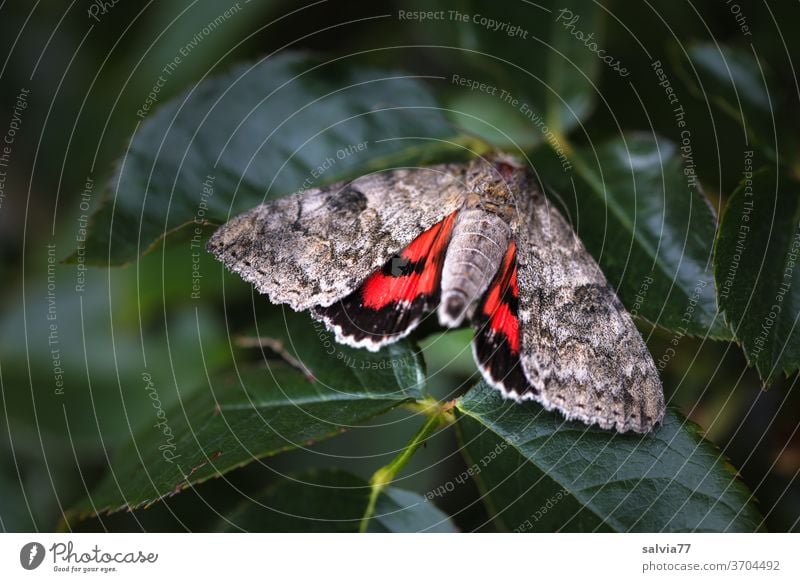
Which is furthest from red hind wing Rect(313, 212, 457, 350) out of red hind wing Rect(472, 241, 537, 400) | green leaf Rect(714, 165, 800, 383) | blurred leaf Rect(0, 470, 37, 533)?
blurred leaf Rect(0, 470, 37, 533)

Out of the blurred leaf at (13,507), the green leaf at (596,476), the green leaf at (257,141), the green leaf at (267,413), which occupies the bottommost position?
Result: the green leaf at (596,476)

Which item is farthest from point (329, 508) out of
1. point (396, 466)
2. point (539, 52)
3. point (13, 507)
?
point (539, 52)

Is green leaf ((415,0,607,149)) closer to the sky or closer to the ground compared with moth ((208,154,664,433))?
closer to the sky

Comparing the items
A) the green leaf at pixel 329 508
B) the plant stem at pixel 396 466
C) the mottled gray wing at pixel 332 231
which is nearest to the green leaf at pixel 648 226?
the mottled gray wing at pixel 332 231

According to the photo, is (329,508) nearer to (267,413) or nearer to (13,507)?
(267,413)

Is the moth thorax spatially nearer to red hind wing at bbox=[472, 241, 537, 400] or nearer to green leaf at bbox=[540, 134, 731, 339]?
red hind wing at bbox=[472, 241, 537, 400]

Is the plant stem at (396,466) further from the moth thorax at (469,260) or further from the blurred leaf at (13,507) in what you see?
the blurred leaf at (13,507)
